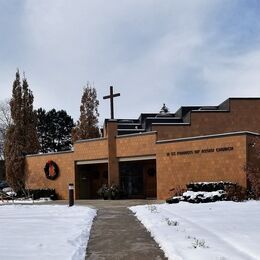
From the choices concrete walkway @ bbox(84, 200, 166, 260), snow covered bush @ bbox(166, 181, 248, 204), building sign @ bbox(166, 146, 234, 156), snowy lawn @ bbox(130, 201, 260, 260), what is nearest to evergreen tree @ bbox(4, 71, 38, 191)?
building sign @ bbox(166, 146, 234, 156)

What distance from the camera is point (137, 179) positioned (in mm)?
33688

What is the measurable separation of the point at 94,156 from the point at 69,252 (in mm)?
24049

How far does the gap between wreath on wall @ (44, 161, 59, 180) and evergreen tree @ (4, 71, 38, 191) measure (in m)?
4.01

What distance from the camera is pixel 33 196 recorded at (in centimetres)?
3503

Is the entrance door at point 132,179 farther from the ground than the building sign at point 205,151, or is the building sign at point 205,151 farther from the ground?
the building sign at point 205,151

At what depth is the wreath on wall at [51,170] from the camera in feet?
119

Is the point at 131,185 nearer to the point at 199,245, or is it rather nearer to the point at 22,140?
the point at 22,140

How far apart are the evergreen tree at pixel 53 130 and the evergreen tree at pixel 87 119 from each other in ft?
68.9

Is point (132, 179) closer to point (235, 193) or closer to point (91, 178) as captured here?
point (91, 178)

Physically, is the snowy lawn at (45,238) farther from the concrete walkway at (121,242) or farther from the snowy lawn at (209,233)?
the snowy lawn at (209,233)

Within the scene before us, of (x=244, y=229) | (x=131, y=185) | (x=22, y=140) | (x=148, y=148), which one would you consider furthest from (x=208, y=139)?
(x=22, y=140)

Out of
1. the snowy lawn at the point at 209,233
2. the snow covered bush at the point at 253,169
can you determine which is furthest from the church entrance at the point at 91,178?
the snowy lawn at the point at 209,233

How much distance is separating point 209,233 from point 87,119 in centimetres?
3787

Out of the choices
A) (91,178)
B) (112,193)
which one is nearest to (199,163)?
(112,193)
